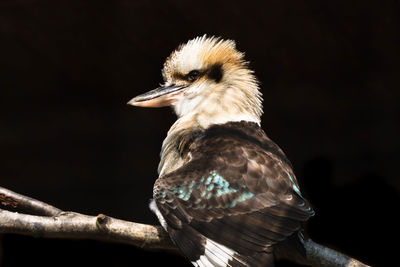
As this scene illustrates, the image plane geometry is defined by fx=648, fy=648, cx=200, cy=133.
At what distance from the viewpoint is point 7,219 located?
57.5 inches

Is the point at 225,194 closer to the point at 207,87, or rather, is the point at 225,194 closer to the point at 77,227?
the point at 77,227

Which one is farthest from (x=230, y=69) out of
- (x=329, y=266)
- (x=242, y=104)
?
(x=329, y=266)

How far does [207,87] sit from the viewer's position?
6.26 ft

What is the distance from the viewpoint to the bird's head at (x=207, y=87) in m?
1.89

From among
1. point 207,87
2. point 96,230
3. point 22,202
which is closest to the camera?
point 96,230

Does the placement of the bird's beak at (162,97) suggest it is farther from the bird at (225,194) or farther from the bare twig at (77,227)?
the bare twig at (77,227)

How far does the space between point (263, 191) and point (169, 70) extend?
0.61 metres

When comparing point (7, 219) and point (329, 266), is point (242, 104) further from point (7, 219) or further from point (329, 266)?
point (7, 219)

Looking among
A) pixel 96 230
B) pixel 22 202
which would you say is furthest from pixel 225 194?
pixel 22 202

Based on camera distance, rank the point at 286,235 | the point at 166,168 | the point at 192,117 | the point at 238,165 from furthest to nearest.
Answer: the point at 192,117
the point at 166,168
the point at 238,165
the point at 286,235

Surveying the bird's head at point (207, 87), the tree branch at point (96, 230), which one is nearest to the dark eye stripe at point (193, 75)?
the bird's head at point (207, 87)

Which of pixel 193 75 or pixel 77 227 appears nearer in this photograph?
pixel 77 227

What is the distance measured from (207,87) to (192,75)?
6 centimetres

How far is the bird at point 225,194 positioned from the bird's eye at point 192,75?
0.08 meters
